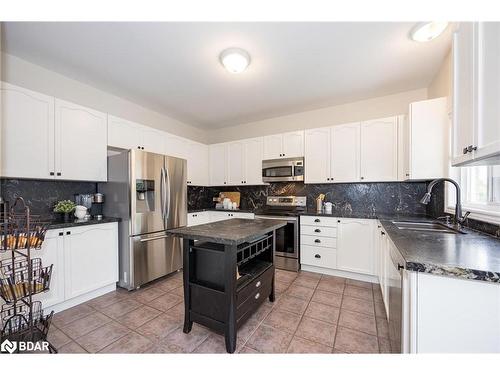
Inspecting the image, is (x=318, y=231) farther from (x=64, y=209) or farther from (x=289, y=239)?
(x=64, y=209)

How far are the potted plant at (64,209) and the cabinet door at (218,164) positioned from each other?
2298 millimetres

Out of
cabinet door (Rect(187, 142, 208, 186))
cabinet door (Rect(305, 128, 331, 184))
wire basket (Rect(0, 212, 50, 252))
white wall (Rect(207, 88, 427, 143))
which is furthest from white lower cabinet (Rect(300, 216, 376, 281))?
wire basket (Rect(0, 212, 50, 252))

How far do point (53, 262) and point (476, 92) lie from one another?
11.2 ft

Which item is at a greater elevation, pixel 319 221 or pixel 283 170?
pixel 283 170

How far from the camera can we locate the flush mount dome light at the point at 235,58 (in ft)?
6.26

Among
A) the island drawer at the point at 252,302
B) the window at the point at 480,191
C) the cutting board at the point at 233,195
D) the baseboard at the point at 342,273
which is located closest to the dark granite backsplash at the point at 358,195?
the cutting board at the point at 233,195

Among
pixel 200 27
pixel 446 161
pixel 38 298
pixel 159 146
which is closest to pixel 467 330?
pixel 446 161

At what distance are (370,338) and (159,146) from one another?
136 inches

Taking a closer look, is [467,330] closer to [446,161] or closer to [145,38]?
[446,161]

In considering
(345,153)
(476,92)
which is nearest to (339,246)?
(345,153)

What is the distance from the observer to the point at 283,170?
338 centimetres

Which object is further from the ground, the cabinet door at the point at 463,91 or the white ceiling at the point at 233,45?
the white ceiling at the point at 233,45

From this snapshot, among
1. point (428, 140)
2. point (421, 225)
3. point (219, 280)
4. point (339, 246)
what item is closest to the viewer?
point (219, 280)

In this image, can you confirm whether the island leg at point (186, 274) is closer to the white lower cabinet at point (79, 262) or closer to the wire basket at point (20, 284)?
the wire basket at point (20, 284)
